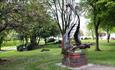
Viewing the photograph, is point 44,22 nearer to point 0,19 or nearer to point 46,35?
point 0,19

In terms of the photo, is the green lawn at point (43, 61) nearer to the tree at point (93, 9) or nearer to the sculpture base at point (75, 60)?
the sculpture base at point (75, 60)

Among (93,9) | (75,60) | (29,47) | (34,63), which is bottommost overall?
(34,63)

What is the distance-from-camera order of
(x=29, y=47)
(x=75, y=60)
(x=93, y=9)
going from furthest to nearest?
1. (x=29, y=47)
2. (x=93, y=9)
3. (x=75, y=60)

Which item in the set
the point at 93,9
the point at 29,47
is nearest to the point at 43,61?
the point at 93,9

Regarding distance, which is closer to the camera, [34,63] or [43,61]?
[34,63]

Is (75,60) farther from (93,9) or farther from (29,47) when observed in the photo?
(29,47)

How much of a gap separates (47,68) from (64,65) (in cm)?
117

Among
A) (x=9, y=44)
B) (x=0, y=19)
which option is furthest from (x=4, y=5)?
(x=9, y=44)

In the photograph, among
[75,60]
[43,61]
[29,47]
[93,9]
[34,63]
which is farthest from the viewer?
[29,47]

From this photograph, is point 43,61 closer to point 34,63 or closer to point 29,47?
point 34,63

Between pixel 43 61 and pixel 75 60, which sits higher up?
pixel 75 60

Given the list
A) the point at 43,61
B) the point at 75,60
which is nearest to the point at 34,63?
the point at 43,61

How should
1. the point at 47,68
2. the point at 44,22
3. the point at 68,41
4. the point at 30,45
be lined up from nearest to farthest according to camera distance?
the point at 47,68 → the point at 68,41 → the point at 44,22 → the point at 30,45

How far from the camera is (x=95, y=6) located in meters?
23.4
